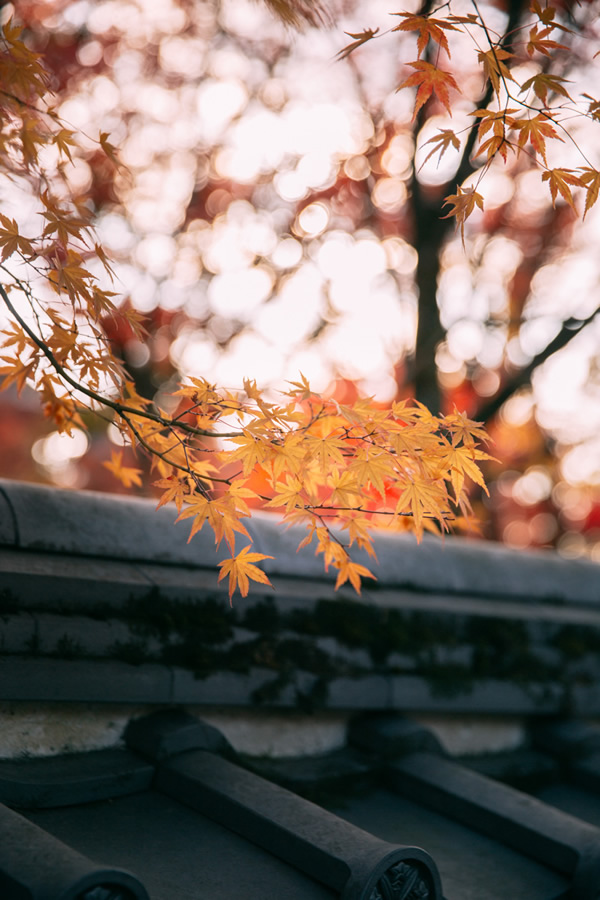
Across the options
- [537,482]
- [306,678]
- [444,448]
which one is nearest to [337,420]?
[444,448]

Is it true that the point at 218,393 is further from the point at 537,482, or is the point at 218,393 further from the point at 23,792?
the point at 537,482

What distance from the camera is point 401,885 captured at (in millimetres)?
1842

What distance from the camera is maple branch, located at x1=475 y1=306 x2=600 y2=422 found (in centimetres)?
397

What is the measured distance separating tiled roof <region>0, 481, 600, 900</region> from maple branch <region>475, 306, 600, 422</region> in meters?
1.44

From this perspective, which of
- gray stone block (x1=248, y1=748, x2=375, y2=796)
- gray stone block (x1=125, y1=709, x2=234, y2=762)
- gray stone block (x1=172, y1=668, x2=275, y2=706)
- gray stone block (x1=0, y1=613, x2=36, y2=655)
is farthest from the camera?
gray stone block (x1=248, y1=748, x2=375, y2=796)

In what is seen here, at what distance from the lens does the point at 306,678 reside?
265 centimetres

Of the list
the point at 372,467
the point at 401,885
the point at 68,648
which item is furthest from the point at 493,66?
the point at 401,885

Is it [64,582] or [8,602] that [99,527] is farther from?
[8,602]

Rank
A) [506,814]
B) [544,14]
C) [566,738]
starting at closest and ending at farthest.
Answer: [544,14], [506,814], [566,738]

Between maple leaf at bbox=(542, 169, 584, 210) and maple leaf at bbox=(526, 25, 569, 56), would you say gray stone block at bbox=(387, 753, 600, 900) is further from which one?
maple leaf at bbox=(526, 25, 569, 56)

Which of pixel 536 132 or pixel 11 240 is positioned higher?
pixel 536 132

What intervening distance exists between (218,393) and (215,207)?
5.23 m

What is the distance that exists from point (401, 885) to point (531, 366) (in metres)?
3.09

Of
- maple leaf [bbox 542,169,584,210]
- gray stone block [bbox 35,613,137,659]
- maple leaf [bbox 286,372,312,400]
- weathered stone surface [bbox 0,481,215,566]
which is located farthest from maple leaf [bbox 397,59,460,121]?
gray stone block [bbox 35,613,137,659]
